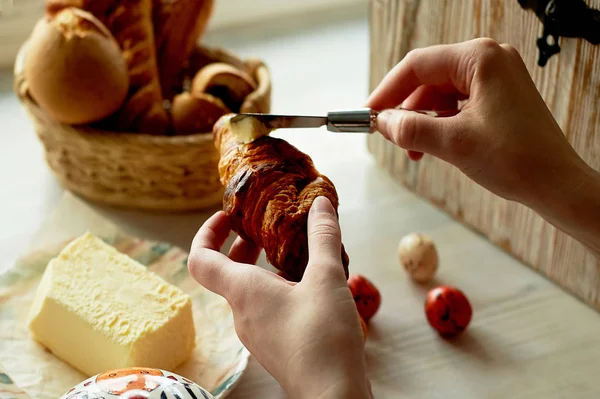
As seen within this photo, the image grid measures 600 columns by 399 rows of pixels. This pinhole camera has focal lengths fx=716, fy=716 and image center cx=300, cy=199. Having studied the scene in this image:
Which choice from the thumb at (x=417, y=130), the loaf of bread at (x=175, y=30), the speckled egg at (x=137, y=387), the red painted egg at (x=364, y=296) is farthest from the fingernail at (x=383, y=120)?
the loaf of bread at (x=175, y=30)

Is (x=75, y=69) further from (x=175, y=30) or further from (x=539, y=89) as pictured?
(x=539, y=89)

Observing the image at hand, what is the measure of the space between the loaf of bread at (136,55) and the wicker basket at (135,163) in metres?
0.04

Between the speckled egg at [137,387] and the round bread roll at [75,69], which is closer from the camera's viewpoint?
the speckled egg at [137,387]

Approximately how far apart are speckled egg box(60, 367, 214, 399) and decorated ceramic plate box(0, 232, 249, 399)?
0.43ft

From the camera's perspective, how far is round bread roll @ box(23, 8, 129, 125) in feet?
3.34

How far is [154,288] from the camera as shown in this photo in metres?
0.90

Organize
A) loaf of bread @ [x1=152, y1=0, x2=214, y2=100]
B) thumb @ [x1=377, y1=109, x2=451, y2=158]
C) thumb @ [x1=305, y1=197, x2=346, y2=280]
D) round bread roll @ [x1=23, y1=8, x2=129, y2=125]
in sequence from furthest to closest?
Answer: loaf of bread @ [x1=152, y1=0, x2=214, y2=100]
round bread roll @ [x1=23, y1=8, x2=129, y2=125]
thumb @ [x1=377, y1=109, x2=451, y2=158]
thumb @ [x1=305, y1=197, x2=346, y2=280]

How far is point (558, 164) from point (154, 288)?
502 millimetres

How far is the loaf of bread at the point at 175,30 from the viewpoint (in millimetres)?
1196

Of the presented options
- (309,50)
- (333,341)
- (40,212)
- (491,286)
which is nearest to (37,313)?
(40,212)

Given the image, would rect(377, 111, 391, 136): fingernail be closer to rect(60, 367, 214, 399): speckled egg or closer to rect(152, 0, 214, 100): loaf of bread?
rect(60, 367, 214, 399): speckled egg

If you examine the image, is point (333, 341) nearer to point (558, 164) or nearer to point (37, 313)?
point (558, 164)

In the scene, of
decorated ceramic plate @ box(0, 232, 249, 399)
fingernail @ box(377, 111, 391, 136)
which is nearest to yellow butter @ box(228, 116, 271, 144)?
fingernail @ box(377, 111, 391, 136)

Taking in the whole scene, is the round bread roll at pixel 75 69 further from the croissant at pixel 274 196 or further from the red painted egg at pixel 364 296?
the red painted egg at pixel 364 296
